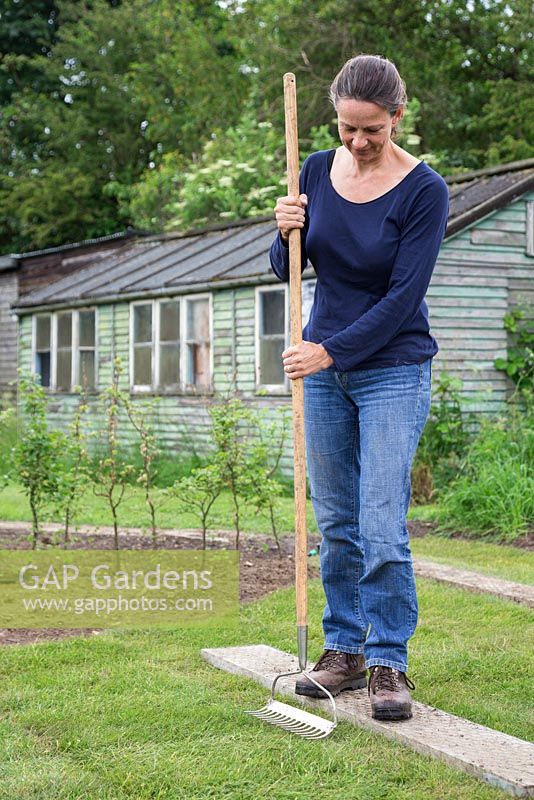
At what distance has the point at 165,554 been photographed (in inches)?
276

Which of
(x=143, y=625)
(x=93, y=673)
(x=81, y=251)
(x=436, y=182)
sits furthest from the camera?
(x=81, y=251)

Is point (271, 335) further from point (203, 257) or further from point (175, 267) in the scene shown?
point (175, 267)

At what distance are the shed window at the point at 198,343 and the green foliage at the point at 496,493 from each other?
5.40 meters

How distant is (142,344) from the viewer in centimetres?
1544

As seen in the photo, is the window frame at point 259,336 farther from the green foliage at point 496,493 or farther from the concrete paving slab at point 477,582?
the concrete paving slab at point 477,582

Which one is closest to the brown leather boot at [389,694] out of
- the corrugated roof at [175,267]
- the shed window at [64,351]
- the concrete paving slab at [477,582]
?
the concrete paving slab at [477,582]

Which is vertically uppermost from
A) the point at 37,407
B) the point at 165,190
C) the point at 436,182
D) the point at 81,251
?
the point at 165,190

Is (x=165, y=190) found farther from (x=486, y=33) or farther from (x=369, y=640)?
(x=369, y=640)

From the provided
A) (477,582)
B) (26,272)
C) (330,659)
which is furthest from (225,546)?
(26,272)

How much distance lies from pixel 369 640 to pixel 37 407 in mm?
3416

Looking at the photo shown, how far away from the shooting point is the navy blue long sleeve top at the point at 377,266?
3588 millimetres

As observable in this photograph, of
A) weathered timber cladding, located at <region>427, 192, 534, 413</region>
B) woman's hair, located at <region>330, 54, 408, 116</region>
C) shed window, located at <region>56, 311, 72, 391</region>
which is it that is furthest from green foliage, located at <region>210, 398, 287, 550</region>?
shed window, located at <region>56, 311, 72, 391</region>

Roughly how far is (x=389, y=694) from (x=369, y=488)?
0.67 metres

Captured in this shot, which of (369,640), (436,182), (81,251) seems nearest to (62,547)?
(369,640)
